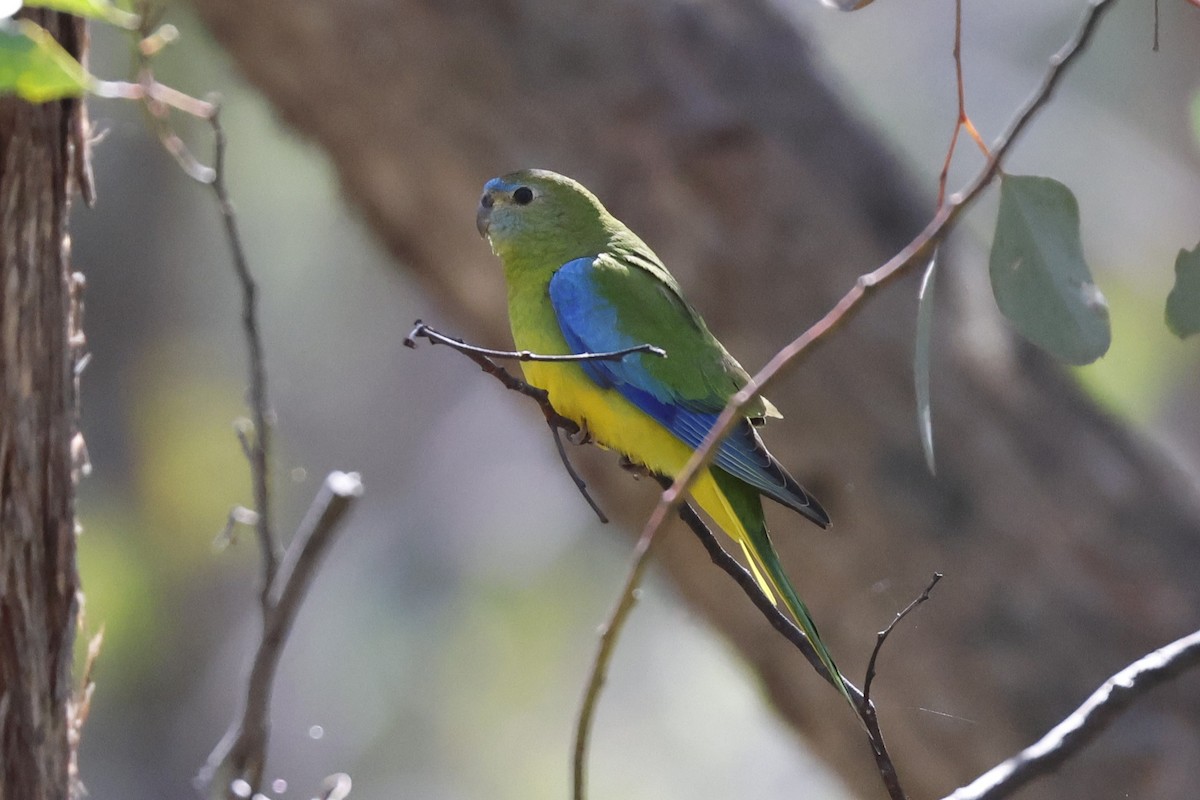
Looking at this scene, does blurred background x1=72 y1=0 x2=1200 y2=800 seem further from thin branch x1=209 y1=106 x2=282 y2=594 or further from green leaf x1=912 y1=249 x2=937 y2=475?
green leaf x1=912 y1=249 x2=937 y2=475

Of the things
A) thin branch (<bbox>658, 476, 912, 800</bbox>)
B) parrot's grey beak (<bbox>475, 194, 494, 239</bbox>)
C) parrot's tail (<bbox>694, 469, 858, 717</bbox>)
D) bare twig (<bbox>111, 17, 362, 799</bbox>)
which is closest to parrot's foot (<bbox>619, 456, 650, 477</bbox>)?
parrot's tail (<bbox>694, 469, 858, 717</bbox>)

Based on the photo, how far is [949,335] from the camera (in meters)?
3.73

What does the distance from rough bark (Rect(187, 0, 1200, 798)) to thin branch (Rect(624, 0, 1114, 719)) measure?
2430 millimetres

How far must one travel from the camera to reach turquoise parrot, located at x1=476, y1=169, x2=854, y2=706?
229 centimetres

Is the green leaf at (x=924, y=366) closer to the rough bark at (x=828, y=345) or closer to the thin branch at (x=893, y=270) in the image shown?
the thin branch at (x=893, y=270)

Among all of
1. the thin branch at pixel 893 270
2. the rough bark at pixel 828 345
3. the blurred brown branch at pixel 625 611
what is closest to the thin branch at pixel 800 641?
the blurred brown branch at pixel 625 611

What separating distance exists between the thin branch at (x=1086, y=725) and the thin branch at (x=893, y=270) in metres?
0.43

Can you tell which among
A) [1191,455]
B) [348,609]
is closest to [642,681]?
[348,609]

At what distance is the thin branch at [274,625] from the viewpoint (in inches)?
40.8

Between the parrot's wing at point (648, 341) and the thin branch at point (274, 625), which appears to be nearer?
the thin branch at point (274, 625)

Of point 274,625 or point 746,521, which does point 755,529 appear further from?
point 274,625

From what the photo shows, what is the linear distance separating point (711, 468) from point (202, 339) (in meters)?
6.84

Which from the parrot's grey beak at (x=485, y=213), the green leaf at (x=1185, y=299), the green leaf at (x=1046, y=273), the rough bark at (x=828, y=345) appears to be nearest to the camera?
the green leaf at (x=1046, y=273)

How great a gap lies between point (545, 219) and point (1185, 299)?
4.74 ft
